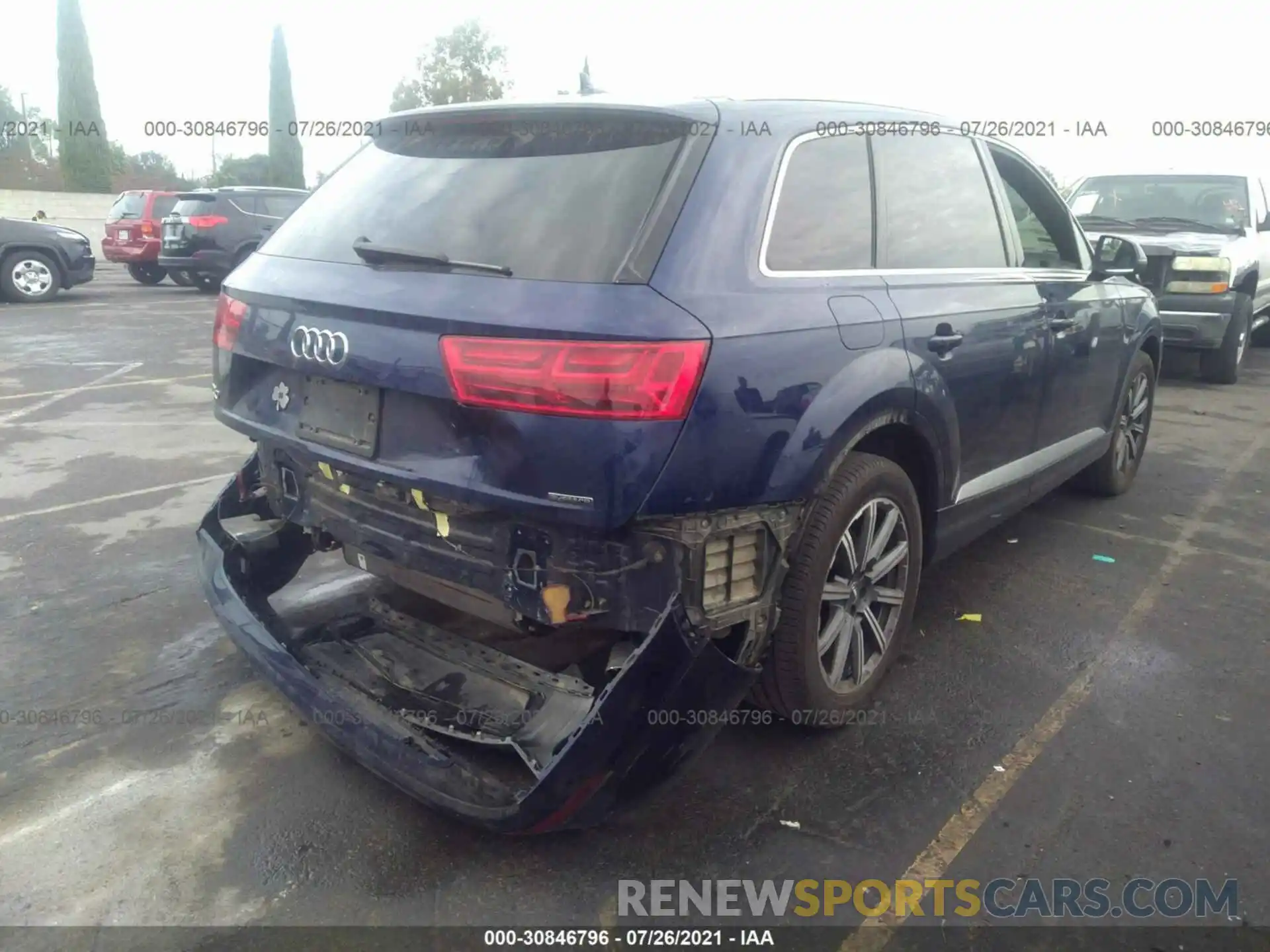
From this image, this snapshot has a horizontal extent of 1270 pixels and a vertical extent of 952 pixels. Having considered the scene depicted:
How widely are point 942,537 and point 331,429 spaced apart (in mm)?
2145

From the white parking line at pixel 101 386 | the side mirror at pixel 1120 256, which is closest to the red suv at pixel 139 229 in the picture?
the white parking line at pixel 101 386

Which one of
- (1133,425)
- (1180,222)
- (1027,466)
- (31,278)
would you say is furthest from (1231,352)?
(31,278)

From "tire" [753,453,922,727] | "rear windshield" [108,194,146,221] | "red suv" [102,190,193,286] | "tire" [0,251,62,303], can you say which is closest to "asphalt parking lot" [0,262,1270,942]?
"tire" [753,453,922,727]

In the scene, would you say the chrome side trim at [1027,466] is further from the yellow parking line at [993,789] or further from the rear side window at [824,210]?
the rear side window at [824,210]

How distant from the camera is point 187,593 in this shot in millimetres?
4090

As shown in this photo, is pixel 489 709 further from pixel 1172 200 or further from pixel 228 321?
pixel 1172 200

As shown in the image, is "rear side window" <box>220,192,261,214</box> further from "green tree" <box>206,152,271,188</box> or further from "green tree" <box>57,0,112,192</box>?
"green tree" <box>206,152,271,188</box>

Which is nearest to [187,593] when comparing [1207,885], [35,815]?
[35,815]

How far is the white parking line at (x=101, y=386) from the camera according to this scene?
791cm

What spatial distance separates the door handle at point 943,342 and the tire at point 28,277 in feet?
48.2

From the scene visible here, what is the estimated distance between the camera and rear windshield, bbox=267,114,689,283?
2.50m

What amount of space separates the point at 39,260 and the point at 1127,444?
569 inches

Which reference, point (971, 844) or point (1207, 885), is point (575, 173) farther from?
point (1207, 885)

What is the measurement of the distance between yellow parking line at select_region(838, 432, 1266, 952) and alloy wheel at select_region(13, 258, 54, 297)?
1502cm
